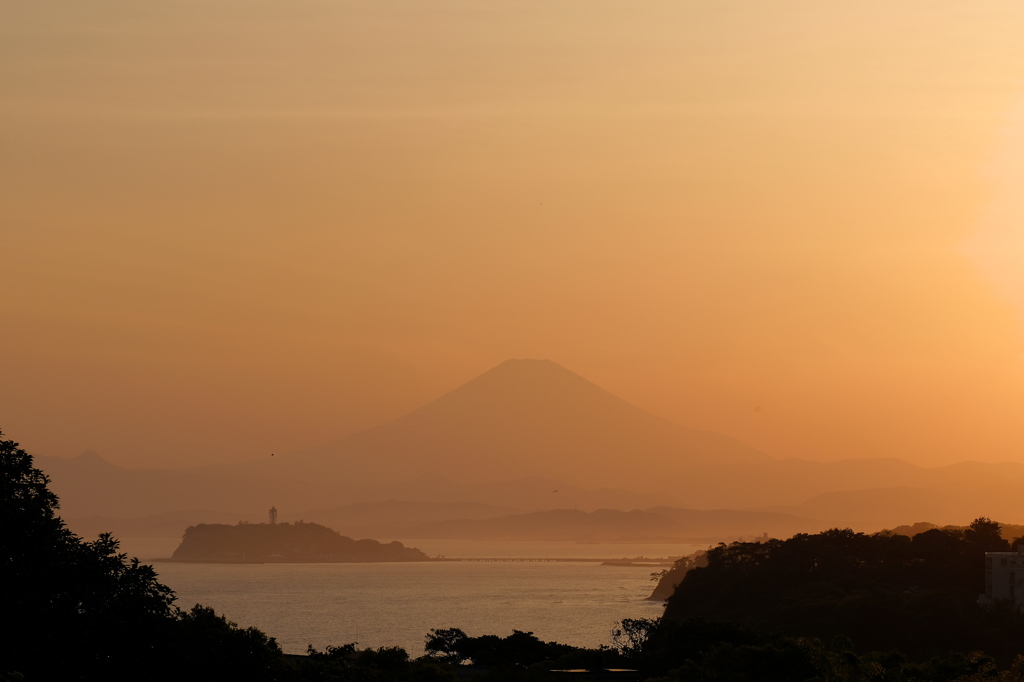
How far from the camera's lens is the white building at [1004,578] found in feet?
298

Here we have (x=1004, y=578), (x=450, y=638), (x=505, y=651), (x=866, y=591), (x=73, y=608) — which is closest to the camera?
(x=73, y=608)

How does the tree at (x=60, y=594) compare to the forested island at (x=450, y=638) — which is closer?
the tree at (x=60, y=594)

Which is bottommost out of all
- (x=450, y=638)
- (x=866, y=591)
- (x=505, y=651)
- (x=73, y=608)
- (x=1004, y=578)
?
(x=505, y=651)

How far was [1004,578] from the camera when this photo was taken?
302 ft

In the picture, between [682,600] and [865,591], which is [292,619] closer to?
[682,600]

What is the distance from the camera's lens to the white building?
298ft

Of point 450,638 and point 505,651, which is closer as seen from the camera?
point 505,651

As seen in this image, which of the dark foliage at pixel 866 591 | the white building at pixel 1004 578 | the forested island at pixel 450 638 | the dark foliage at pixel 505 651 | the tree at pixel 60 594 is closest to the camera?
the tree at pixel 60 594

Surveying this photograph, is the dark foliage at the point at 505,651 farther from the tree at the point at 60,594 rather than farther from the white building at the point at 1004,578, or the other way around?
the white building at the point at 1004,578

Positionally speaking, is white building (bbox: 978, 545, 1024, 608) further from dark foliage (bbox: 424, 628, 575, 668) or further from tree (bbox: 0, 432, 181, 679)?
tree (bbox: 0, 432, 181, 679)

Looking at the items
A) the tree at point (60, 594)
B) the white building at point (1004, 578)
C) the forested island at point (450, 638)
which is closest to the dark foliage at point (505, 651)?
the forested island at point (450, 638)

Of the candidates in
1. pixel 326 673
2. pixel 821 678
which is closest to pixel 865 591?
pixel 821 678

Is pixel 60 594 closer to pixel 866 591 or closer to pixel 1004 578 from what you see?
pixel 866 591

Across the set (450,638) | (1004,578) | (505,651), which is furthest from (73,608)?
(1004,578)
